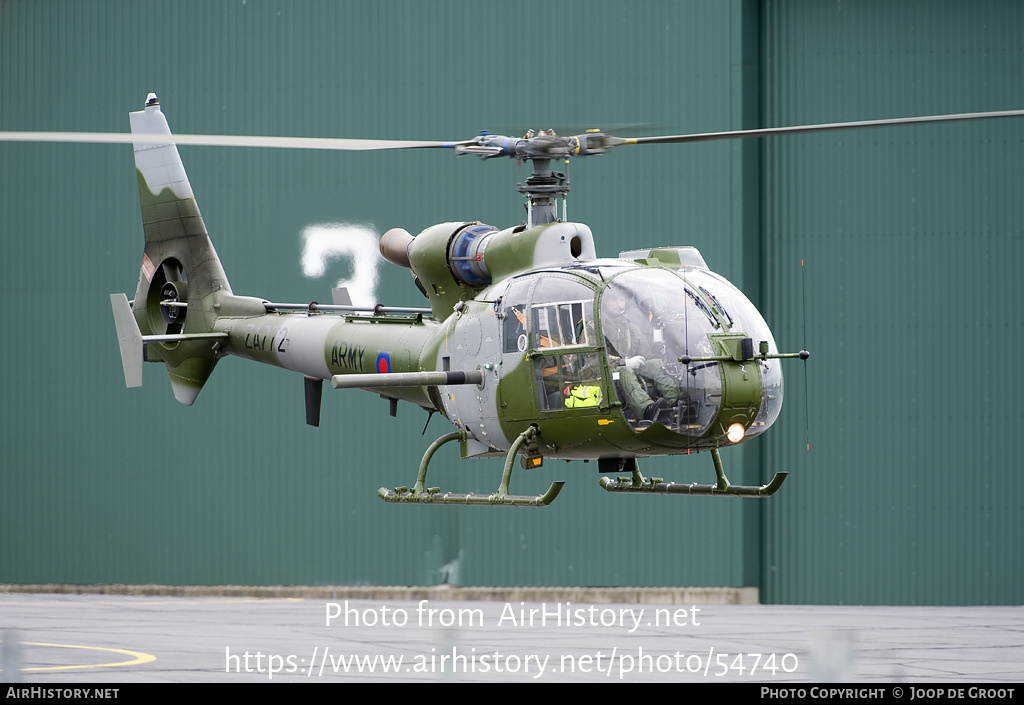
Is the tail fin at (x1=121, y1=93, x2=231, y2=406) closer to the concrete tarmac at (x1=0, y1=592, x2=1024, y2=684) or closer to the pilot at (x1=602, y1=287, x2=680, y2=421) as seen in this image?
the concrete tarmac at (x1=0, y1=592, x2=1024, y2=684)

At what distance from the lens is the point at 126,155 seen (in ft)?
73.9

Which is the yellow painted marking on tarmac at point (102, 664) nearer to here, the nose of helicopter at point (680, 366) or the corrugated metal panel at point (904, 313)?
the nose of helicopter at point (680, 366)

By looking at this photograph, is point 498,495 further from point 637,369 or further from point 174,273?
point 174,273

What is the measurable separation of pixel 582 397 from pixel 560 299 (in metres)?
0.91

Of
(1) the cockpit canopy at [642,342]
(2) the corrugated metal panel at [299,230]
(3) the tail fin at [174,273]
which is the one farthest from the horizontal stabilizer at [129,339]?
(2) the corrugated metal panel at [299,230]

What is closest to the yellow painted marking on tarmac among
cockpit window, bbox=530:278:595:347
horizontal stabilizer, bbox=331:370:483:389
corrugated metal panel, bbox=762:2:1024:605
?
horizontal stabilizer, bbox=331:370:483:389

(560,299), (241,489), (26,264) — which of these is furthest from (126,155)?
(560,299)

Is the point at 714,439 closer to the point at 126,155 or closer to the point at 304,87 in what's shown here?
the point at 304,87

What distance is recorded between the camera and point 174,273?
1697 cm

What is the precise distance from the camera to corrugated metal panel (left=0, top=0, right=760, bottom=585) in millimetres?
21219

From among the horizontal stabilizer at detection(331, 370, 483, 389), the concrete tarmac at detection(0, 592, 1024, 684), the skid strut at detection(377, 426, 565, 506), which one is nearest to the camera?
the skid strut at detection(377, 426, 565, 506)

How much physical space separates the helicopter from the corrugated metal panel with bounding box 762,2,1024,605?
28.9 ft

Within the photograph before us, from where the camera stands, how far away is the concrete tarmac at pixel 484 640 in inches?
611
